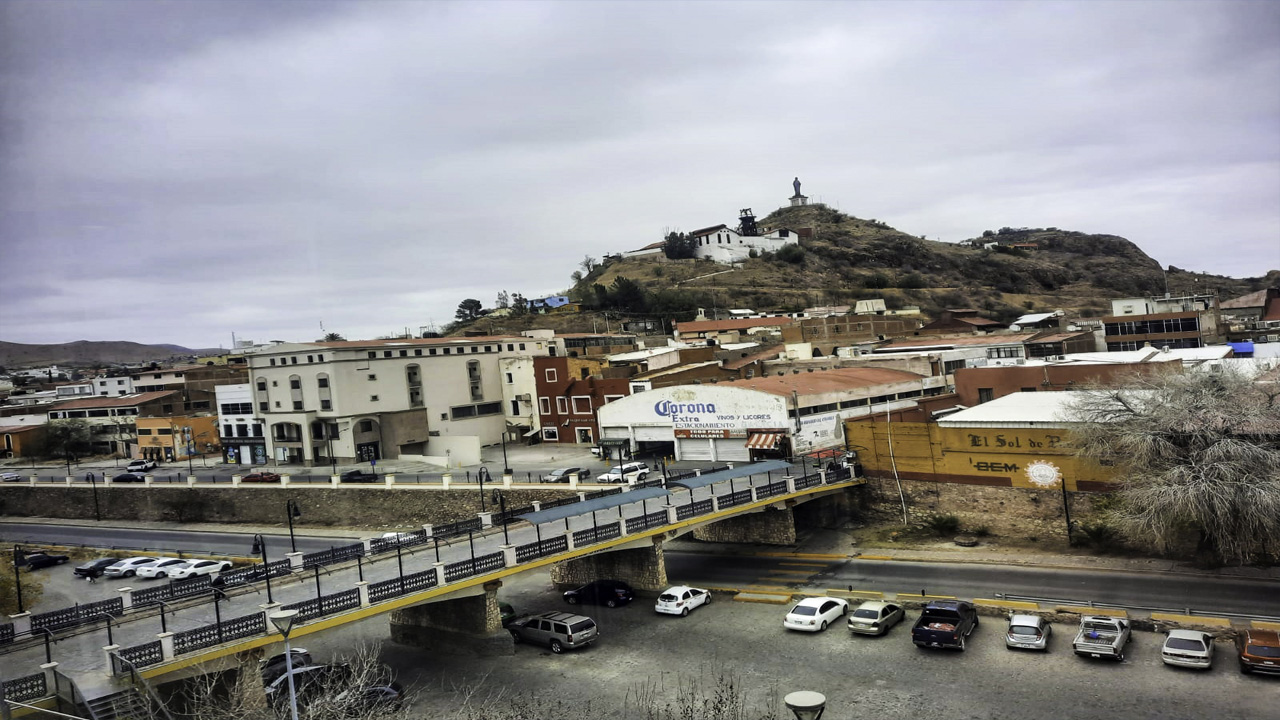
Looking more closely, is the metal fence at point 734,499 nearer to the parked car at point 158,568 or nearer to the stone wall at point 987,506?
the stone wall at point 987,506

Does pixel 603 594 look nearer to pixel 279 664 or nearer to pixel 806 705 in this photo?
pixel 279 664

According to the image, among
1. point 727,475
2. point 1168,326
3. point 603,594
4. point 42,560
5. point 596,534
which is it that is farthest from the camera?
point 1168,326

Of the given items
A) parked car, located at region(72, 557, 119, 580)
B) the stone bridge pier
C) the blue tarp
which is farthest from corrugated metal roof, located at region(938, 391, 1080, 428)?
parked car, located at region(72, 557, 119, 580)

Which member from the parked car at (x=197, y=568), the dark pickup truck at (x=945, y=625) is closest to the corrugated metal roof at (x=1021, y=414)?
the dark pickup truck at (x=945, y=625)

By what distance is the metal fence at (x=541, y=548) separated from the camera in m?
22.9

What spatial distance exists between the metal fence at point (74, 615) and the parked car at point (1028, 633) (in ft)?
68.1

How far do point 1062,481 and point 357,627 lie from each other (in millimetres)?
23788

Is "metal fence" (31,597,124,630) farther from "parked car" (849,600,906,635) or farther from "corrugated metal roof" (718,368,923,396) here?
"corrugated metal roof" (718,368,923,396)

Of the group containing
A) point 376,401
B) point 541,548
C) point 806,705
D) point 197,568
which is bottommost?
point 197,568

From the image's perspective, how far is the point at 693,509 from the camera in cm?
2803

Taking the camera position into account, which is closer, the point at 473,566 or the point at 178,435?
the point at 473,566

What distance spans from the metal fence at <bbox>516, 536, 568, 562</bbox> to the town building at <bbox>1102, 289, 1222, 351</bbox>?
45681 millimetres

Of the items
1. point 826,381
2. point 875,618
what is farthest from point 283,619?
point 826,381

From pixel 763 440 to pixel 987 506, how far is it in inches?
445
